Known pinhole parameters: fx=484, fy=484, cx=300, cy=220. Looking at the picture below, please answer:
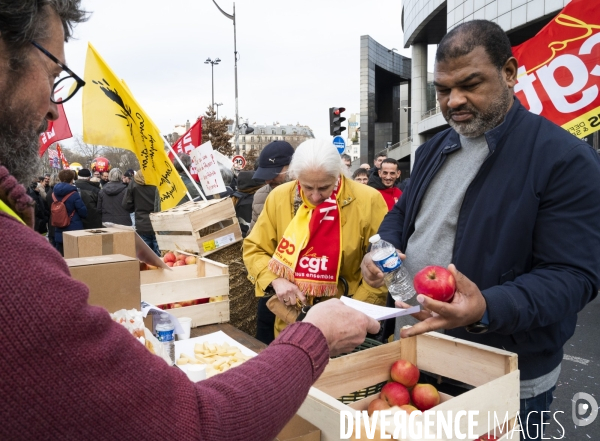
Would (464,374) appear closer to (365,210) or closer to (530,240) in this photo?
(530,240)

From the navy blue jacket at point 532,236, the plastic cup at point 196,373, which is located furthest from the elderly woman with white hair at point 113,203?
the navy blue jacket at point 532,236

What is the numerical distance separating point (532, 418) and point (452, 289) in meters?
0.75

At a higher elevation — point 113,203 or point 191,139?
point 191,139

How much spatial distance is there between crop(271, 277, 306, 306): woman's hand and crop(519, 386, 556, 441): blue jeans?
1402 millimetres

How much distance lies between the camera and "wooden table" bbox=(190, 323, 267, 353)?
2.61 metres

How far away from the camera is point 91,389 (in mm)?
826

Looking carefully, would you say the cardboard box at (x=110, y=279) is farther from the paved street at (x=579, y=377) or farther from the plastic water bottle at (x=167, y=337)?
the paved street at (x=579, y=377)

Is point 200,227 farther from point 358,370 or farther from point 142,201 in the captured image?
point 142,201

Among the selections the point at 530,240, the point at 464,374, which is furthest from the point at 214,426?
the point at 530,240

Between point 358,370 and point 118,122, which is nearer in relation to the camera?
point 358,370

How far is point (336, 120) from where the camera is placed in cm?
1390

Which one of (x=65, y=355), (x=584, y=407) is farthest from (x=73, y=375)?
(x=584, y=407)

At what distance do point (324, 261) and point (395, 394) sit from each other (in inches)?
47.2

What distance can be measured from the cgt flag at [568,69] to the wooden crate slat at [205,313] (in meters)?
3.34
